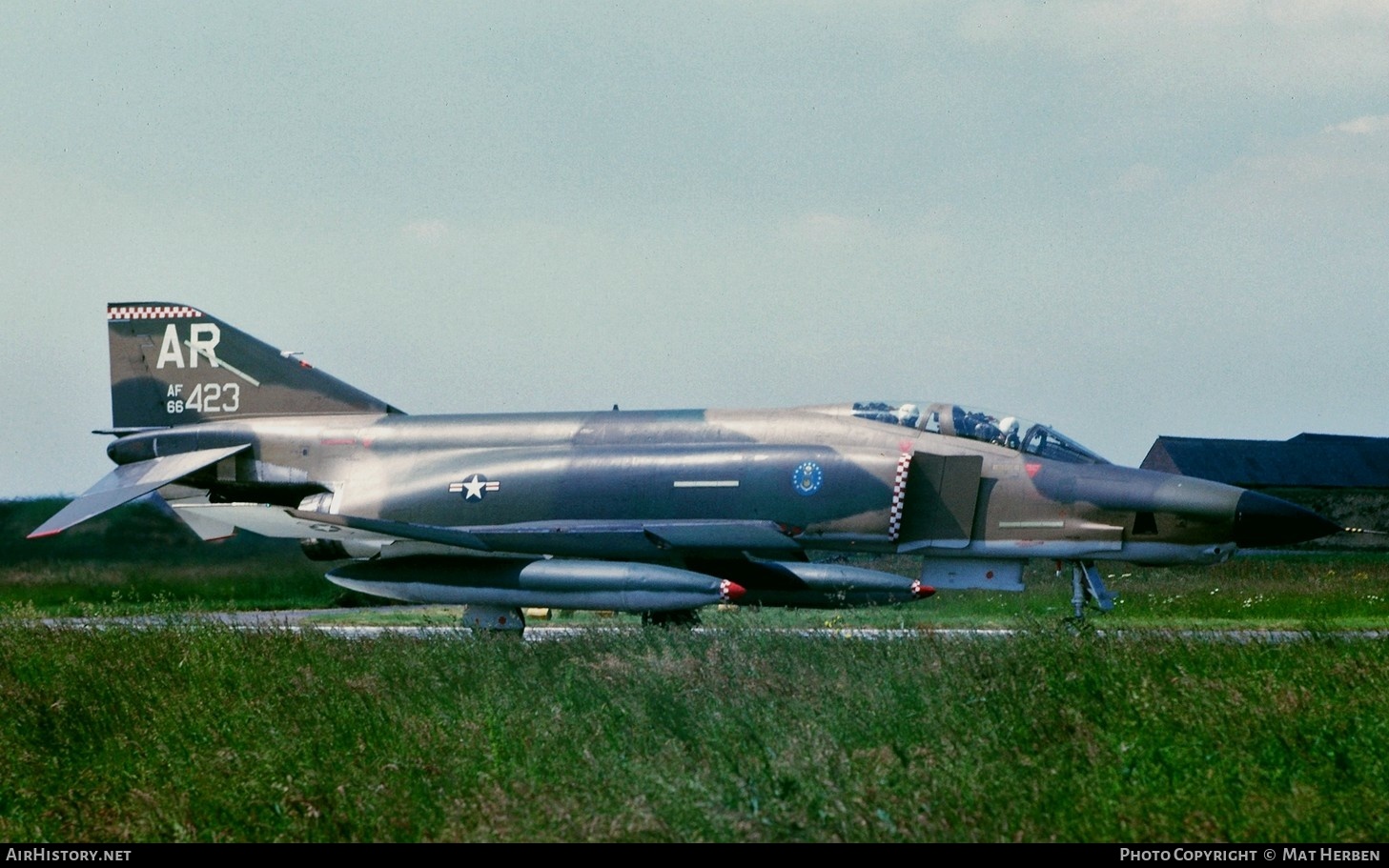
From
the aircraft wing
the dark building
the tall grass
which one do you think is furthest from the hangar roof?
the tall grass

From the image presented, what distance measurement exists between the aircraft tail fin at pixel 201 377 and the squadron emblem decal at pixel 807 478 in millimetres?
6719

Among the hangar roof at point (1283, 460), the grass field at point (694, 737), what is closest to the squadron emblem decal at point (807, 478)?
the grass field at point (694, 737)

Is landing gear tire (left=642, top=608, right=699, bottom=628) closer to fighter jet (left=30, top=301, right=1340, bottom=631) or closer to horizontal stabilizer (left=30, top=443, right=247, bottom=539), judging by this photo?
fighter jet (left=30, top=301, right=1340, bottom=631)

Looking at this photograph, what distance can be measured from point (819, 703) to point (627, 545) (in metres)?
6.83

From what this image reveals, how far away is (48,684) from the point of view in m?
12.6

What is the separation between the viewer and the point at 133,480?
18859 mm

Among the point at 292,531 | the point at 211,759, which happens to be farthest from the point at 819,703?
the point at 292,531

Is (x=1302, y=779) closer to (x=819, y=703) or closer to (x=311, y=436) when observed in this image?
(x=819, y=703)

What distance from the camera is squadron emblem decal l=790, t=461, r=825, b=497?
15.8 m

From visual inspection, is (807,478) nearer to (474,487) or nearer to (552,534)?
(552,534)

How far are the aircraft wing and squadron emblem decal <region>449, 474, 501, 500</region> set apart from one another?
2.42ft

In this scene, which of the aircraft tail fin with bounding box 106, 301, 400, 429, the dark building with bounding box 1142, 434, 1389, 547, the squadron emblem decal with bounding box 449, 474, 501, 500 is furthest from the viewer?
the dark building with bounding box 1142, 434, 1389, 547

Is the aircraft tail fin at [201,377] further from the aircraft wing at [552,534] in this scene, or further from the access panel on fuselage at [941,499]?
the access panel on fuselage at [941,499]

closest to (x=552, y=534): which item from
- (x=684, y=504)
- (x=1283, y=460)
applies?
(x=684, y=504)
